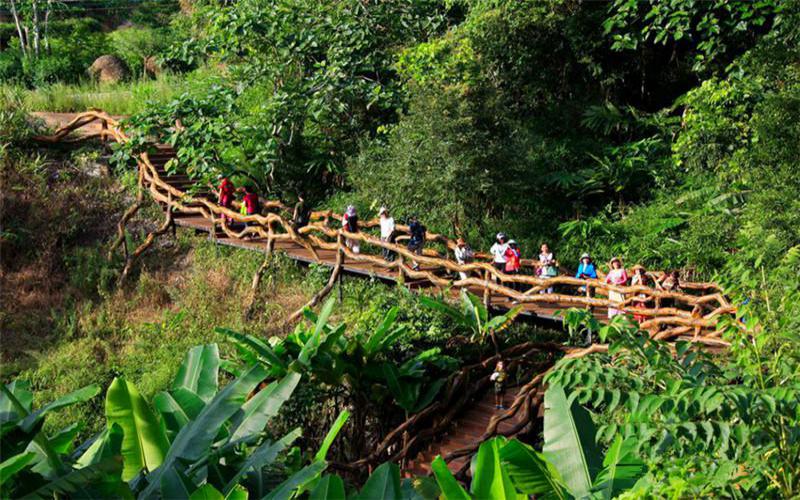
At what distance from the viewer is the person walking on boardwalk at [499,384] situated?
9.94m

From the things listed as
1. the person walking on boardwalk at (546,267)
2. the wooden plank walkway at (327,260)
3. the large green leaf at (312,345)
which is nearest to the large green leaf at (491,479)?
the large green leaf at (312,345)

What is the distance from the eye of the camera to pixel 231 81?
60.7 feet

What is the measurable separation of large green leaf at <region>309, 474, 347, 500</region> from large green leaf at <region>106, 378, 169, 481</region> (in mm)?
1670

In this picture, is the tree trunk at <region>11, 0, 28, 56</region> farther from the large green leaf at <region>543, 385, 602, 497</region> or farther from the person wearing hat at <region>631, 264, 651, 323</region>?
the large green leaf at <region>543, 385, 602, 497</region>

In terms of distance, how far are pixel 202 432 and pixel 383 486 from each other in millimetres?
1601

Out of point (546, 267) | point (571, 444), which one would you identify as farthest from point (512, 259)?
point (571, 444)

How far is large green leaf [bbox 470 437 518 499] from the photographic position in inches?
204

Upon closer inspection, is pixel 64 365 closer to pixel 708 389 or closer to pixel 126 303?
pixel 126 303

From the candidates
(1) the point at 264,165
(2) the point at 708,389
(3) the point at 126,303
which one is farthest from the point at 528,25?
(2) the point at 708,389

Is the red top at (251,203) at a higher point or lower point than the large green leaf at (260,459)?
higher

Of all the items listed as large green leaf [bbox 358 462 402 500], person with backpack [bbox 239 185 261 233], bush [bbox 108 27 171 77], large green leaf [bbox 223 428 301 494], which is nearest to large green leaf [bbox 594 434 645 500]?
large green leaf [bbox 358 462 402 500]

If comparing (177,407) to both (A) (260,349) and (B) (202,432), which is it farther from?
(A) (260,349)

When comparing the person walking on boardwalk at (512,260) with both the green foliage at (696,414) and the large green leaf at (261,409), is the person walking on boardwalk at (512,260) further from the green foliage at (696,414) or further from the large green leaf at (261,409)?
the green foliage at (696,414)

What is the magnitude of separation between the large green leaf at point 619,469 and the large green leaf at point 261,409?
2760mm
